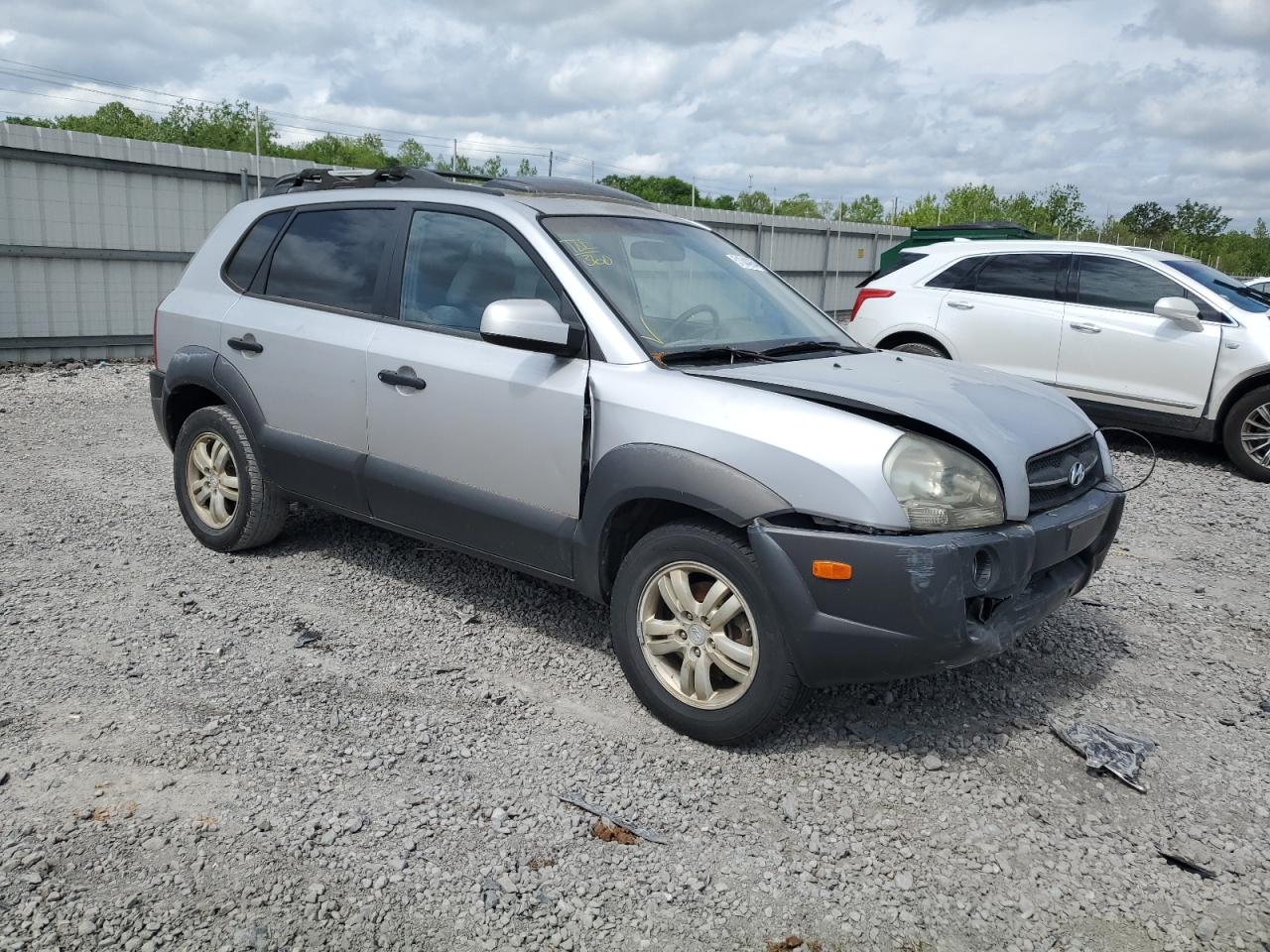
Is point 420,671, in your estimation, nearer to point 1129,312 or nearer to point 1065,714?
point 1065,714

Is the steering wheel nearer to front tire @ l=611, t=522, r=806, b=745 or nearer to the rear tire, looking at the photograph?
front tire @ l=611, t=522, r=806, b=745

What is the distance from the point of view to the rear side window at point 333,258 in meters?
4.57

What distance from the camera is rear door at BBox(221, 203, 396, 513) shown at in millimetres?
4512

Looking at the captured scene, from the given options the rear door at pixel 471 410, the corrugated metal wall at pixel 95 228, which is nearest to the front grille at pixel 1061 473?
the rear door at pixel 471 410

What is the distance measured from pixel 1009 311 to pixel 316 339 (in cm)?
630

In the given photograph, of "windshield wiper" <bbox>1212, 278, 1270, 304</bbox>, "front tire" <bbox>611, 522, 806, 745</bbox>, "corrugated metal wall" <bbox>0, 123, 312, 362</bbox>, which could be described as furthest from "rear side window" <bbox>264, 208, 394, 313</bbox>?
"corrugated metal wall" <bbox>0, 123, 312, 362</bbox>

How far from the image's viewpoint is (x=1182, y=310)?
26.1 ft

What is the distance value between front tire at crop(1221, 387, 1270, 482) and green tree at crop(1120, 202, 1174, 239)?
176ft

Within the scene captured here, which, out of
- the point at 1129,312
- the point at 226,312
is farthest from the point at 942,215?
the point at 226,312

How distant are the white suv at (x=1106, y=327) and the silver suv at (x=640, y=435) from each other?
4.67 metres

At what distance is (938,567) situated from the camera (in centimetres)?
303

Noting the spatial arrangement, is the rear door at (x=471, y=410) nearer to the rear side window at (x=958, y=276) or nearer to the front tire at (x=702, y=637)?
the front tire at (x=702, y=637)

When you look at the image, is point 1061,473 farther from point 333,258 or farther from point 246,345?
point 246,345

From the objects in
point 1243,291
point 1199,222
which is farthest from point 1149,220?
point 1243,291
